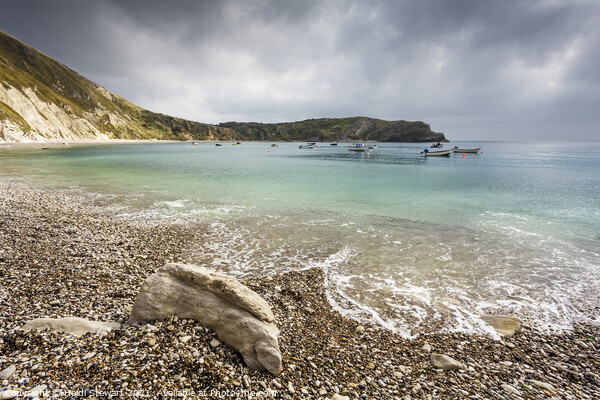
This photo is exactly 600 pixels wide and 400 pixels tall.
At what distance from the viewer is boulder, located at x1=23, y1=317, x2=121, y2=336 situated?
221 inches

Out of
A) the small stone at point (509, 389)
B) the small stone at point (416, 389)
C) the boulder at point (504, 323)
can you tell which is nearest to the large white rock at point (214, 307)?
the small stone at point (416, 389)

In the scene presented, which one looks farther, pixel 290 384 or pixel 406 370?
pixel 406 370

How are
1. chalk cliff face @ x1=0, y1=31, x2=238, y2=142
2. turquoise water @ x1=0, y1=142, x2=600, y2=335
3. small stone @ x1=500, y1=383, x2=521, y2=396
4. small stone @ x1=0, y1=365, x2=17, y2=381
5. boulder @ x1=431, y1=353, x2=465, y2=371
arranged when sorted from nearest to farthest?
small stone @ x1=0, y1=365, x2=17, y2=381 < small stone @ x1=500, y1=383, x2=521, y2=396 < boulder @ x1=431, y1=353, x2=465, y2=371 < turquoise water @ x1=0, y1=142, x2=600, y2=335 < chalk cliff face @ x1=0, y1=31, x2=238, y2=142

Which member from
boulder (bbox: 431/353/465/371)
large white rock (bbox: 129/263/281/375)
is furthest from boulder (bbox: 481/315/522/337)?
large white rock (bbox: 129/263/281/375)

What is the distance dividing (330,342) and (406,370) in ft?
6.22

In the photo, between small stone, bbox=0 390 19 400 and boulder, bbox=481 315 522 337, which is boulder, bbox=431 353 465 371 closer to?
boulder, bbox=481 315 522 337

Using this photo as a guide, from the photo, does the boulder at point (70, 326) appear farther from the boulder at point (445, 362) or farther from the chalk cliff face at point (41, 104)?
the chalk cliff face at point (41, 104)

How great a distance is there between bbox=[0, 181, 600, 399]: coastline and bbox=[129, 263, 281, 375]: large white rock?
273mm

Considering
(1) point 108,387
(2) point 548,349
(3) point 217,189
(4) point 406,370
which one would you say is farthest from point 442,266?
(3) point 217,189

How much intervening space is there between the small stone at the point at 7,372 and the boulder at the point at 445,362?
8640 millimetres

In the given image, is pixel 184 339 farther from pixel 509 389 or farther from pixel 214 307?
pixel 509 389

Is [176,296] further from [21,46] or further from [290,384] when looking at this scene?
[21,46]

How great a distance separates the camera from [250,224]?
17.3 m

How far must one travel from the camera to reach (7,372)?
4363mm
